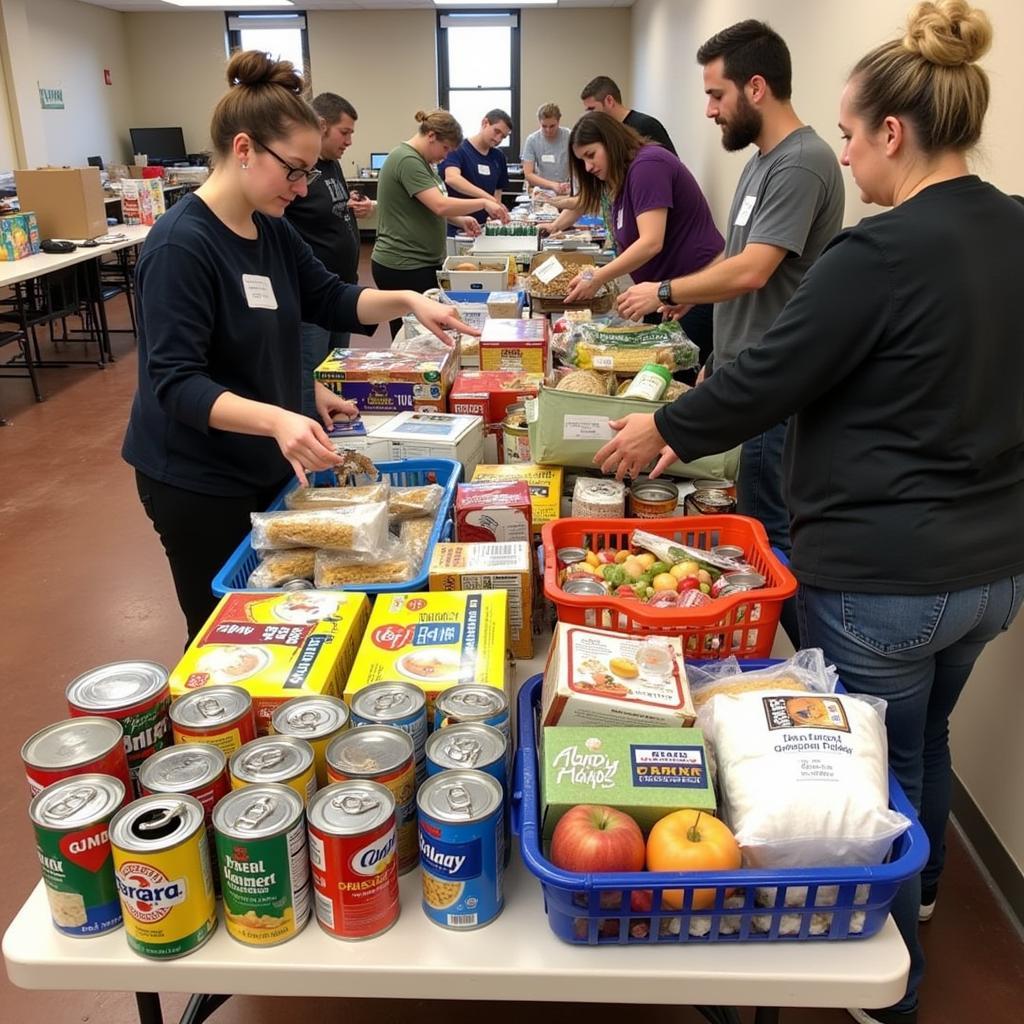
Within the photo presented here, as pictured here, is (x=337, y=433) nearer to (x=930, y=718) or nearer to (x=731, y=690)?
(x=731, y=690)

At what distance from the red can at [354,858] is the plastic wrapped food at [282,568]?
27.2 inches

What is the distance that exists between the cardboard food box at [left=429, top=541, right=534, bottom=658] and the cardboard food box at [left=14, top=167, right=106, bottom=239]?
21.1 ft

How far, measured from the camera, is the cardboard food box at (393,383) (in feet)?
8.04

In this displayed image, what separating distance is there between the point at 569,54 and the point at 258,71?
40.2 ft

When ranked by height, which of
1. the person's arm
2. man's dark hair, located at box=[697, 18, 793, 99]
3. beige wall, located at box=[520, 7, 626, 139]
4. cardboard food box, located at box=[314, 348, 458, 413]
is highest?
beige wall, located at box=[520, 7, 626, 139]

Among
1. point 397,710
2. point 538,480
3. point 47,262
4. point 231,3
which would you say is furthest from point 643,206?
point 231,3

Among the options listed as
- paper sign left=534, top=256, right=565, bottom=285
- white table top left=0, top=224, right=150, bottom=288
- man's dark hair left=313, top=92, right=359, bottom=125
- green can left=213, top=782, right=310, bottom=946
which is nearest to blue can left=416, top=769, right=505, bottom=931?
green can left=213, top=782, right=310, bottom=946

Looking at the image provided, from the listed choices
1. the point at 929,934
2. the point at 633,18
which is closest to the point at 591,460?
the point at 929,934

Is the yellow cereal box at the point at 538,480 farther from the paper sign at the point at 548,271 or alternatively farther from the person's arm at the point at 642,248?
the paper sign at the point at 548,271

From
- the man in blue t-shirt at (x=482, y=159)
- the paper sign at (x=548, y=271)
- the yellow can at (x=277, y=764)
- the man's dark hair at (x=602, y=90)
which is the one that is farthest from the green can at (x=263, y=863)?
the man in blue t-shirt at (x=482, y=159)

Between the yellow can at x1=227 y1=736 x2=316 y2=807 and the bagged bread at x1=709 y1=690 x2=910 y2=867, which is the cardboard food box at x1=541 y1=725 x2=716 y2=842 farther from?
the yellow can at x1=227 y1=736 x2=316 y2=807

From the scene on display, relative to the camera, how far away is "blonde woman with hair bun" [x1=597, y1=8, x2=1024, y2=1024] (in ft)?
4.05

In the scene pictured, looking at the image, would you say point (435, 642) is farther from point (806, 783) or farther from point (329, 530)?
point (806, 783)

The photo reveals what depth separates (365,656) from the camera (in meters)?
1.22
